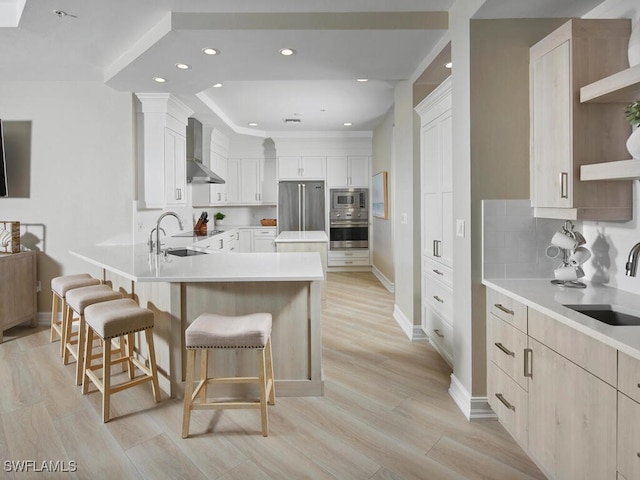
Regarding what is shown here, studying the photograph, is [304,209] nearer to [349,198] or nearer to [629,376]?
[349,198]

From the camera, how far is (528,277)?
2.25m

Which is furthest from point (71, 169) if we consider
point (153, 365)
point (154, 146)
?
point (153, 365)

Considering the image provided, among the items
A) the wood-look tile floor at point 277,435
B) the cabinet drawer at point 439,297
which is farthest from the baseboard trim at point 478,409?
the cabinet drawer at point 439,297

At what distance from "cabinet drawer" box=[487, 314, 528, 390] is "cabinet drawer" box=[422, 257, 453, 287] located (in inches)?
26.5

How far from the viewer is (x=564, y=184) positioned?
6.25 feet

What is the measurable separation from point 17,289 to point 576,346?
459cm

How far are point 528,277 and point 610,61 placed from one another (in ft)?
3.81

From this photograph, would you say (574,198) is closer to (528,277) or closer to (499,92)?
(528,277)

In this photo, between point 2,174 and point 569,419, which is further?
point 2,174

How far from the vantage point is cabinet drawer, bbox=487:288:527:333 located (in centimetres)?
185

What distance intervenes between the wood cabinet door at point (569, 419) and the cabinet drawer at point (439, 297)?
112 cm

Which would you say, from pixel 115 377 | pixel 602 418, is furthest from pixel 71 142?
pixel 602 418

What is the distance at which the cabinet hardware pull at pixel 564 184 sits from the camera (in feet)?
6.20

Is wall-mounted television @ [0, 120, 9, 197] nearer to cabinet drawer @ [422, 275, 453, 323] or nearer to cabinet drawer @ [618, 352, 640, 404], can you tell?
cabinet drawer @ [422, 275, 453, 323]
